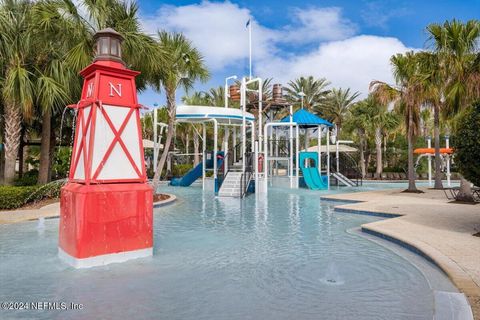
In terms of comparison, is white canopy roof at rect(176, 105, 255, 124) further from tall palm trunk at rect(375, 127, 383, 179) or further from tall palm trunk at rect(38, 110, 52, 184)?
tall palm trunk at rect(375, 127, 383, 179)

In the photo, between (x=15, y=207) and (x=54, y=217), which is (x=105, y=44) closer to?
(x=54, y=217)

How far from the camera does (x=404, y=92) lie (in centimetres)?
1673

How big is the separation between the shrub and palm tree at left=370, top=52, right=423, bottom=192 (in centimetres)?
965

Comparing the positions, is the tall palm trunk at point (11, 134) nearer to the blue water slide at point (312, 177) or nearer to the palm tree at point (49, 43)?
the palm tree at point (49, 43)

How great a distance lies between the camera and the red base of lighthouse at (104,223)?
513cm

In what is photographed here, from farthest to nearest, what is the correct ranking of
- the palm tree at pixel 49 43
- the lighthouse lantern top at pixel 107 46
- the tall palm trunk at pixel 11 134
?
the tall palm trunk at pixel 11 134
the palm tree at pixel 49 43
the lighthouse lantern top at pixel 107 46

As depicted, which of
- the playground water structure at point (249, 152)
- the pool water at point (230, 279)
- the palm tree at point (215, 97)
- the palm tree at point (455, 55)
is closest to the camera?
the pool water at point (230, 279)

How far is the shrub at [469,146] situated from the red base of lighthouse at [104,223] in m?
5.88

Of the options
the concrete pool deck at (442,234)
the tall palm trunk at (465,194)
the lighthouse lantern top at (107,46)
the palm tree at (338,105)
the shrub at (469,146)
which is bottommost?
the concrete pool deck at (442,234)

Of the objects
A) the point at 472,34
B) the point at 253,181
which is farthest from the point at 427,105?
the point at 253,181

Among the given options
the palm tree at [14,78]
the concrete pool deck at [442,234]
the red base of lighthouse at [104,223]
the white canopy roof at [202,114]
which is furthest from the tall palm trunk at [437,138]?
the palm tree at [14,78]

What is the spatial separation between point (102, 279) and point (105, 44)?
3.74 m

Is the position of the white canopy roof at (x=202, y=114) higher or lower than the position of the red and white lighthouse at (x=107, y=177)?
higher

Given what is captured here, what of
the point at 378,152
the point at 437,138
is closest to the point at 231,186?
the point at 437,138
